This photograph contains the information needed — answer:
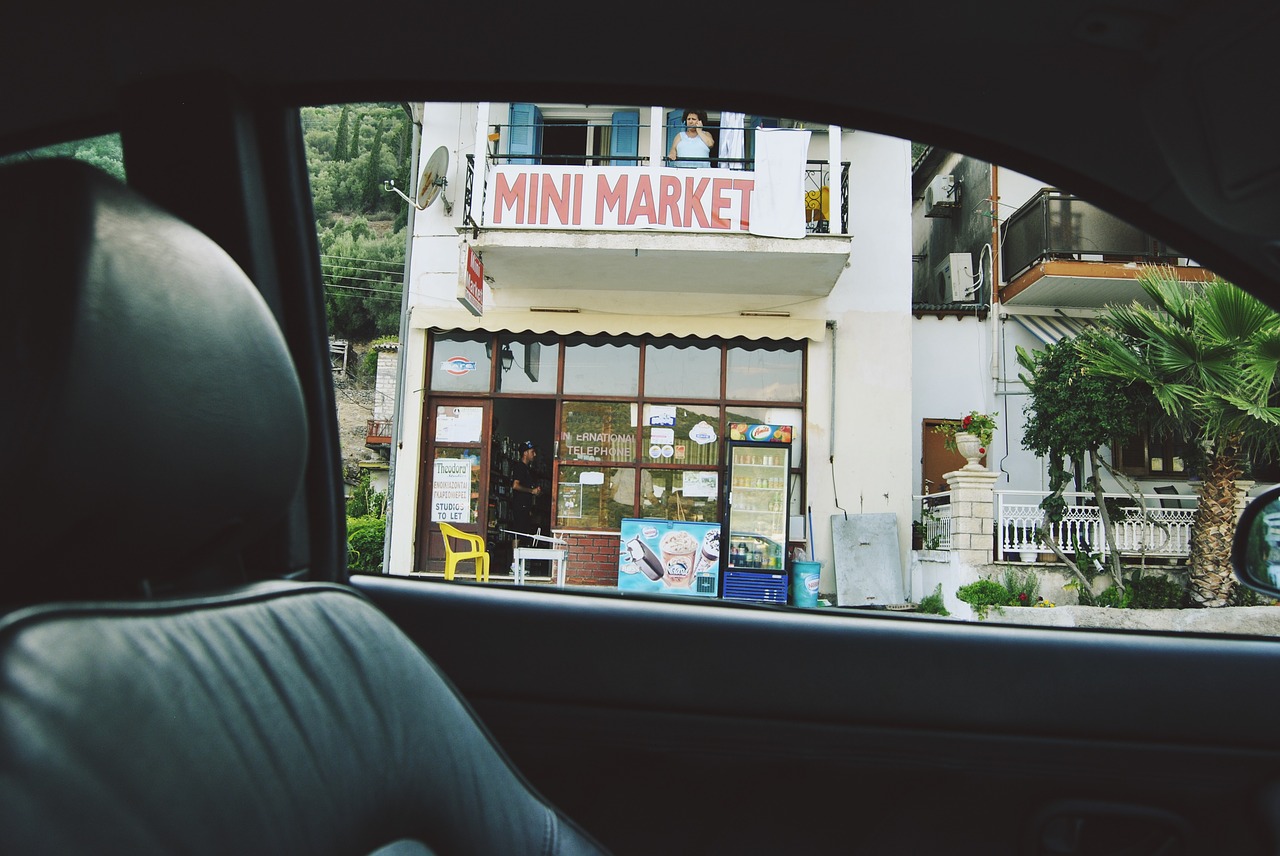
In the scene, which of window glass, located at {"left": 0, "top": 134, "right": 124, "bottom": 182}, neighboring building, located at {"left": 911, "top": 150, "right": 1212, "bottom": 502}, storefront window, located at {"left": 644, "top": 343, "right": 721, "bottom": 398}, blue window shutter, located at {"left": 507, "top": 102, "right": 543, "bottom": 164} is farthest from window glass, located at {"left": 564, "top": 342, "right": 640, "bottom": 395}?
window glass, located at {"left": 0, "top": 134, "right": 124, "bottom": 182}

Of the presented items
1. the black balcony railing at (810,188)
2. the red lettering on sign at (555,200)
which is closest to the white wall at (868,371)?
the black balcony railing at (810,188)

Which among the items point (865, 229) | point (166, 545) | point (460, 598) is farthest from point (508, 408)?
point (166, 545)

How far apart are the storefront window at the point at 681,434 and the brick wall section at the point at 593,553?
1.09 metres

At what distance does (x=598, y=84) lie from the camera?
167 cm

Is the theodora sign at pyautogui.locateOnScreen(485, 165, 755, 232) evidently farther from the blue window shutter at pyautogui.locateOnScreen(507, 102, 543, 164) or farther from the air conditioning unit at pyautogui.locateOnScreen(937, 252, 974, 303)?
the air conditioning unit at pyautogui.locateOnScreen(937, 252, 974, 303)

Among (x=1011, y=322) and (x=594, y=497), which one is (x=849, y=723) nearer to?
(x=594, y=497)

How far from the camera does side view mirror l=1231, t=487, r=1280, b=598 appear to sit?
5.37 feet

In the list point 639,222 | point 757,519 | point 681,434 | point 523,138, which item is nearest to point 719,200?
point 639,222

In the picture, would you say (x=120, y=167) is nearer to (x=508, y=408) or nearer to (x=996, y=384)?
(x=508, y=408)

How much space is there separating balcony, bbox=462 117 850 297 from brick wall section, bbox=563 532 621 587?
3.14m

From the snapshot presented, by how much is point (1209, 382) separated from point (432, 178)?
300 inches

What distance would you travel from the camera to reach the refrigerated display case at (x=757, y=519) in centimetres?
Answer: 1027

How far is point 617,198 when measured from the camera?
1028 centimetres

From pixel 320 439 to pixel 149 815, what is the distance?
1164 mm
